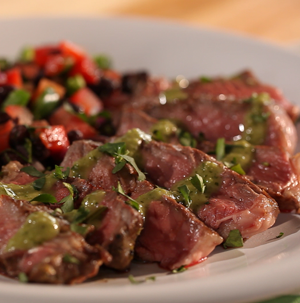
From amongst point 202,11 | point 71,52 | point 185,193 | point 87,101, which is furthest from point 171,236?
point 202,11

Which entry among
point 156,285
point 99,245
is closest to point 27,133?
point 99,245

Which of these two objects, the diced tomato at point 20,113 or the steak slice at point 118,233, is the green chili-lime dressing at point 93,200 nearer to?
the steak slice at point 118,233

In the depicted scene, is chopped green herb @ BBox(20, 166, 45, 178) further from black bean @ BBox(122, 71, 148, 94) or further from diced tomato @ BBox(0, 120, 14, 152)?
black bean @ BBox(122, 71, 148, 94)

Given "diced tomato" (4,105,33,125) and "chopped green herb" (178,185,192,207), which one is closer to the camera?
"chopped green herb" (178,185,192,207)

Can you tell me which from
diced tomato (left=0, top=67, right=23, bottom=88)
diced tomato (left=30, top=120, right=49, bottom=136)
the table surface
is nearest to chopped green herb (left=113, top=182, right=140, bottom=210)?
diced tomato (left=30, top=120, right=49, bottom=136)

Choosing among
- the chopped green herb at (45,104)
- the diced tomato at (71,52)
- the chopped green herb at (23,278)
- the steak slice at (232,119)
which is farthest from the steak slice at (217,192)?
the diced tomato at (71,52)

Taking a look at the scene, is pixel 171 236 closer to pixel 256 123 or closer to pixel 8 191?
pixel 8 191
